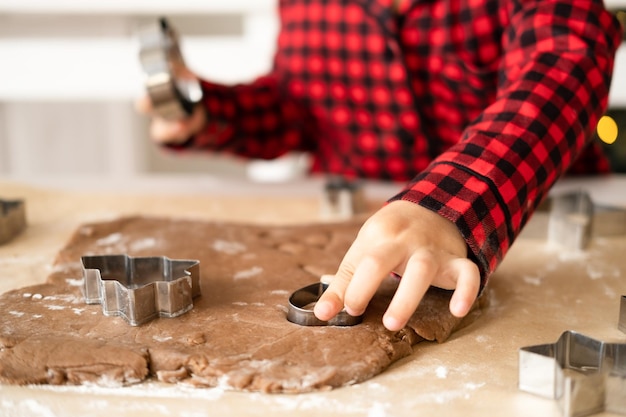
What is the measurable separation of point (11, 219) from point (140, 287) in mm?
405

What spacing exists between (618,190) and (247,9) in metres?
0.95

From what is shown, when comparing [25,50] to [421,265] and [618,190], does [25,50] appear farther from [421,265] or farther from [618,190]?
[421,265]

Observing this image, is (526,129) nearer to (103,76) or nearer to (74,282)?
(74,282)

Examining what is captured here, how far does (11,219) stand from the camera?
912 millimetres

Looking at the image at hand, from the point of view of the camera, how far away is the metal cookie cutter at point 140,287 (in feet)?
1.95

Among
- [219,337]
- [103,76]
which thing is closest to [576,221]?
[219,337]

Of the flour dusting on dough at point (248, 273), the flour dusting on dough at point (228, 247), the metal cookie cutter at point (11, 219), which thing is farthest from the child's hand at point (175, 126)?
the flour dusting on dough at point (248, 273)

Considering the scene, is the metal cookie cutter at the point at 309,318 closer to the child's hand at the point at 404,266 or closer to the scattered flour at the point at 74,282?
the child's hand at the point at 404,266

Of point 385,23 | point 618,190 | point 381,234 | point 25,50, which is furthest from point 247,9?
point 381,234

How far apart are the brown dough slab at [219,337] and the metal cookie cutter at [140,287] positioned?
0.03ft

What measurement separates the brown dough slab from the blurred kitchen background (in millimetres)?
617

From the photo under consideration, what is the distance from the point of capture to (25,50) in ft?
5.71

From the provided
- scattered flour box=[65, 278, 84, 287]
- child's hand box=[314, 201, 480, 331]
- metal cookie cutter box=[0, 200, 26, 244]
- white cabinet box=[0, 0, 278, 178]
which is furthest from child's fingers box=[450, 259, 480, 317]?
white cabinet box=[0, 0, 278, 178]

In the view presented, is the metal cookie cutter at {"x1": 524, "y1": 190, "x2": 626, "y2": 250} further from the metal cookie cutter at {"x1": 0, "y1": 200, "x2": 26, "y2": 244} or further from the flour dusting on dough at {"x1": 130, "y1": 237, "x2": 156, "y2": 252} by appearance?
the metal cookie cutter at {"x1": 0, "y1": 200, "x2": 26, "y2": 244}
